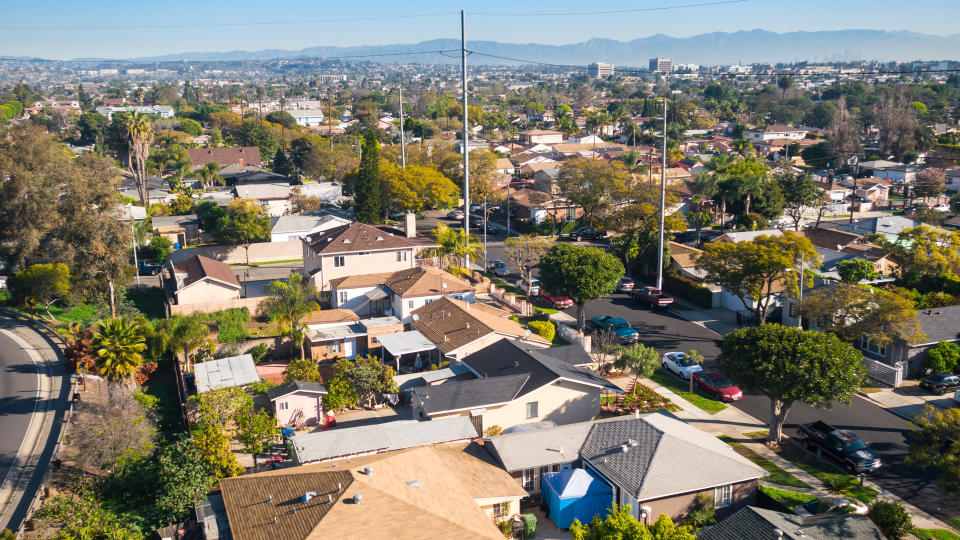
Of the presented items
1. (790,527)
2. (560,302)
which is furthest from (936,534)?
(560,302)

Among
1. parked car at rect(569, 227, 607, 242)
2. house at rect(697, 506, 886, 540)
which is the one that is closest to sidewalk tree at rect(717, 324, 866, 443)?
house at rect(697, 506, 886, 540)

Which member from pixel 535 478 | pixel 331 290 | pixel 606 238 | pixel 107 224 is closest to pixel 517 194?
pixel 606 238

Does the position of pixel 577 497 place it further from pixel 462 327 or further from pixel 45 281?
pixel 45 281

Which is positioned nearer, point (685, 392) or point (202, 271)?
point (685, 392)

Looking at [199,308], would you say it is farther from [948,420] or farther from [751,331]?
[948,420]

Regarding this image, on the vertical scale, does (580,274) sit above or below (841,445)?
above
